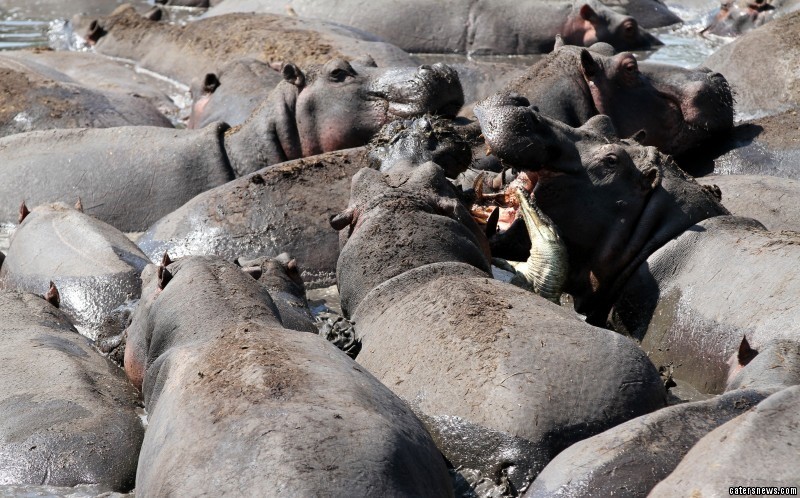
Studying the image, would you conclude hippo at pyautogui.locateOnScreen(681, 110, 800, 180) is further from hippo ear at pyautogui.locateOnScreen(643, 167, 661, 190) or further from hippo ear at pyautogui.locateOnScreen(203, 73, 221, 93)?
hippo ear at pyautogui.locateOnScreen(203, 73, 221, 93)

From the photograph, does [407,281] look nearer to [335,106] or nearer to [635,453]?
[635,453]

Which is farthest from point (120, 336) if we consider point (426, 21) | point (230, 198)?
point (426, 21)

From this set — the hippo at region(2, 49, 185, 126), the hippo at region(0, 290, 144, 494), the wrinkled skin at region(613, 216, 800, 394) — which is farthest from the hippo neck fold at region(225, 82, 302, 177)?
the wrinkled skin at region(613, 216, 800, 394)

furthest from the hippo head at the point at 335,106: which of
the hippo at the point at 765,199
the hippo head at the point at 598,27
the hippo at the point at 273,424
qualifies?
the hippo head at the point at 598,27

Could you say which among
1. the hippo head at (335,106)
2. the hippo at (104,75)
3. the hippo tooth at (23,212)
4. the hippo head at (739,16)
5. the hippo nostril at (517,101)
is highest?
the hippo nostril at (517,101)

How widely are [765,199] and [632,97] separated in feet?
5.24

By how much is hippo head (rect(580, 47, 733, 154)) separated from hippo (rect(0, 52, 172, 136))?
4147 millimetres

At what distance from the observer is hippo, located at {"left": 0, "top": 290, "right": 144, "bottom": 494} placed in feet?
16.0

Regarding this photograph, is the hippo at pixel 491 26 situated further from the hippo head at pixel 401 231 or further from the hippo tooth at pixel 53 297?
the hippo head at pixel 401 231

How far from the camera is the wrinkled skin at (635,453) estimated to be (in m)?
3.81

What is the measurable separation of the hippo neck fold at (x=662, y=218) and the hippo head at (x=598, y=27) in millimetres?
6554

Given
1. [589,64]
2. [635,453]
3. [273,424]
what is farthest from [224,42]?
[635,453]

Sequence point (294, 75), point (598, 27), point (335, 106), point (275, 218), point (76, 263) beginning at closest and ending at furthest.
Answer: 1. point (76, 263)
2. point (275, 218)
3. point (335, 106)
4. point (294, 75)
5. point (598, 27)

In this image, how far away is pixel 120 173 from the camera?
877cm
